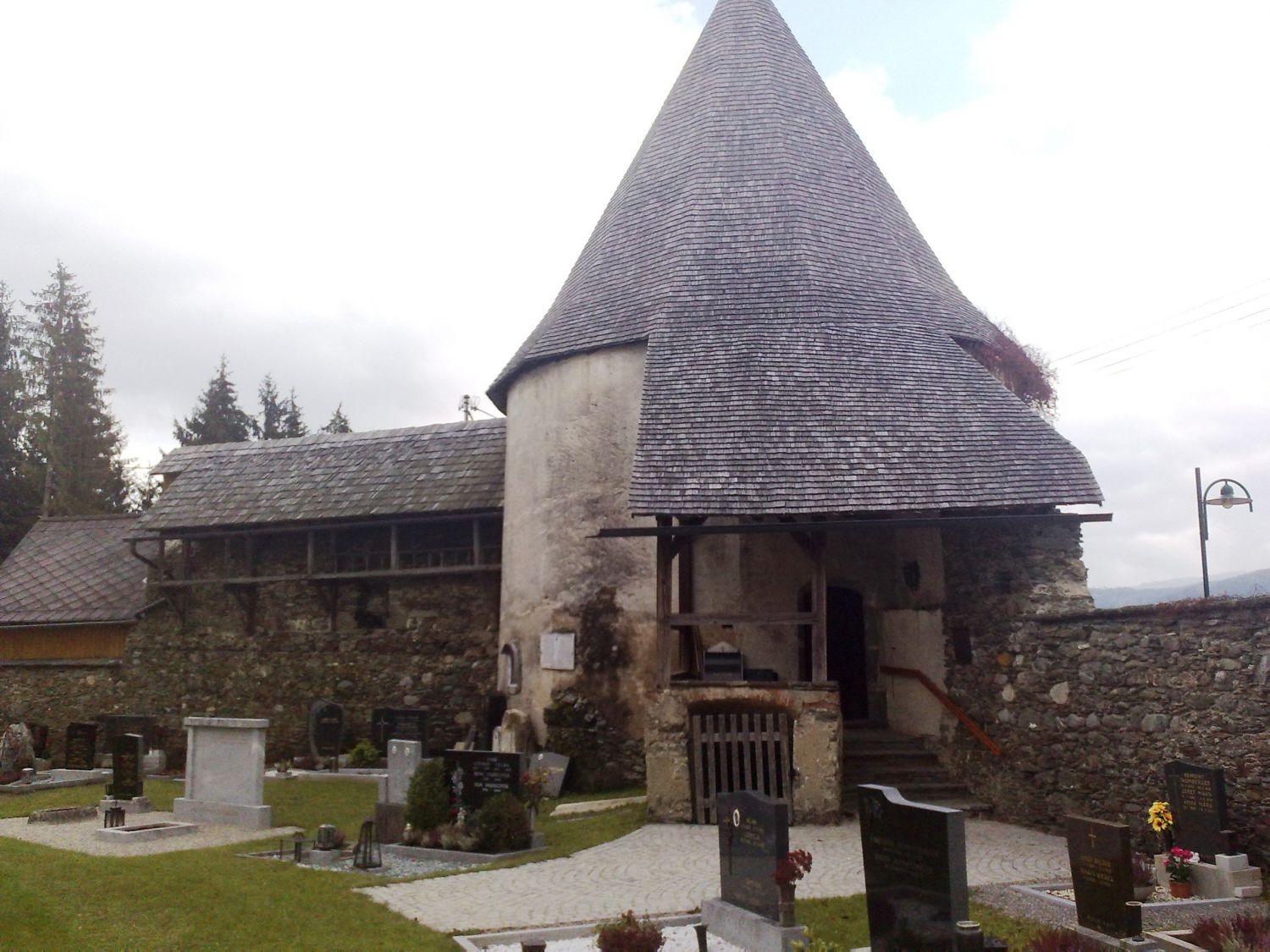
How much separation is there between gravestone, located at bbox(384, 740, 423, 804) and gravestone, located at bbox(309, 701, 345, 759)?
207 inches

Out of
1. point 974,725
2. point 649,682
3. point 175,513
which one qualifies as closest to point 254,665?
point 175,513

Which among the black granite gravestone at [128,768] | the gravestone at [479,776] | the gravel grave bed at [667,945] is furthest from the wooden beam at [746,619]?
the black granite gravestone at [128,768]

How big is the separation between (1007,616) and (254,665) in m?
13.4

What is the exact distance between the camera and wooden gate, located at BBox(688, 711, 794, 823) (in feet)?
39.8

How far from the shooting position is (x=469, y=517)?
60.0ft

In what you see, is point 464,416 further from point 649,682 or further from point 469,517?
point 649,682

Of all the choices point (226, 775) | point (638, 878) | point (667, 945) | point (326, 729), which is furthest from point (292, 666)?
point (667, 945)

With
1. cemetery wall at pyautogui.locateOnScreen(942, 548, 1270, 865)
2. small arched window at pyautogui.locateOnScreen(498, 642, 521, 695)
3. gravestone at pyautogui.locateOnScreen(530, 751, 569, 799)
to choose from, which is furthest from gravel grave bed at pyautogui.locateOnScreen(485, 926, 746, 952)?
small arched window at pyautogui.locateOnScreen(498, 642, 521, 695)

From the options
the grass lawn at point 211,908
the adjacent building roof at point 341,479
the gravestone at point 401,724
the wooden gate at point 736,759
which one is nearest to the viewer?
the grass lawn at point 211,908

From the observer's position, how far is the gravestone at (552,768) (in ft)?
47.9

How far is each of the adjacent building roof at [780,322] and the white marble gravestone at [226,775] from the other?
5.52m

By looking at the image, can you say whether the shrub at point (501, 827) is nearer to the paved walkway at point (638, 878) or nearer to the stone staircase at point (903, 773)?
the paved walkway at point (638, 878)

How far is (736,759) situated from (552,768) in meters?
3.41

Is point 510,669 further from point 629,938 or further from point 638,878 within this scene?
point 629,938
